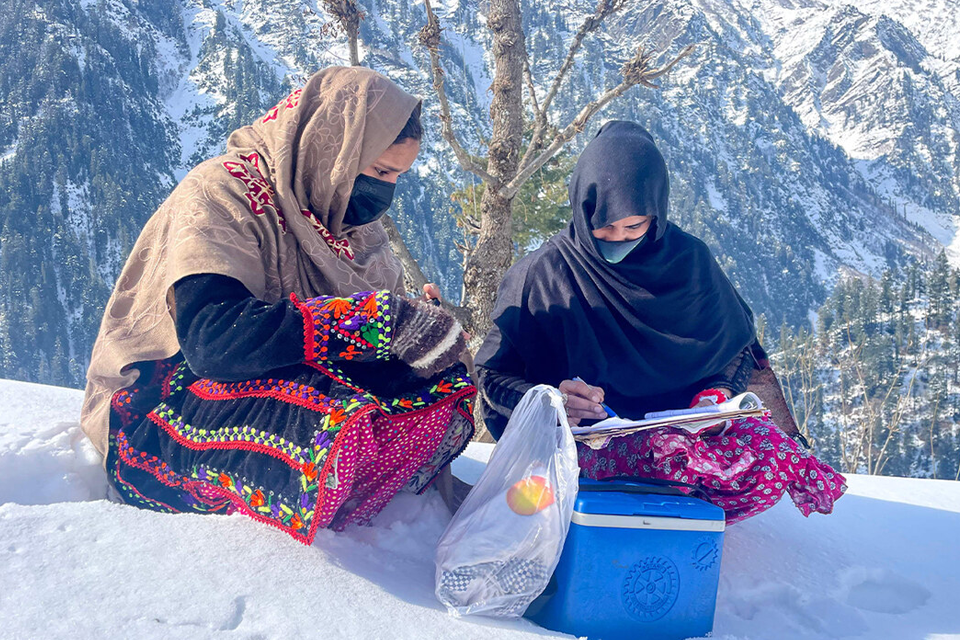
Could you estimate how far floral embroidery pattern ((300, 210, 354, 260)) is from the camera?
72.0 inches

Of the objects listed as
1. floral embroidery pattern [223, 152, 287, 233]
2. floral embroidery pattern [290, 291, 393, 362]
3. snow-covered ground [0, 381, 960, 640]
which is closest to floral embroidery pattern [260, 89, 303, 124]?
floral embroidery pattern [223, 152, 287, 233]

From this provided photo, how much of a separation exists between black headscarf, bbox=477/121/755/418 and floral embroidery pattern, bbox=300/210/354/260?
0.47 m

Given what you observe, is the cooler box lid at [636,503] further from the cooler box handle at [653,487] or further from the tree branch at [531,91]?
the tree branch at [531,91]

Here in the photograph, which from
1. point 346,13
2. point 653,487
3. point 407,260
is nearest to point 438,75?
point 346,13

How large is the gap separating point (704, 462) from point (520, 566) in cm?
53

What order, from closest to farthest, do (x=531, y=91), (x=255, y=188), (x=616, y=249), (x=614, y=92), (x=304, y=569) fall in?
(x=304, y=569), (x=255, y=188), (x=616, y=249), (x=614, y=92), (x=531, y=91)

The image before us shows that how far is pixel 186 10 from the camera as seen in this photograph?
4186 inches

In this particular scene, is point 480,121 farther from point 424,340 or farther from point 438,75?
point 424,340

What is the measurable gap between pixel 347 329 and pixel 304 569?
482mm

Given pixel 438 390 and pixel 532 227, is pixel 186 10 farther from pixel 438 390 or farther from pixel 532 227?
pixel 438 390

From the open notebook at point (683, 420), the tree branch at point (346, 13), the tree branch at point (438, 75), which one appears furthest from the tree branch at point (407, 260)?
the open notebook at point (683, 420)

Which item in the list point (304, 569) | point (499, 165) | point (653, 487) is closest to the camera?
point (304, 569)

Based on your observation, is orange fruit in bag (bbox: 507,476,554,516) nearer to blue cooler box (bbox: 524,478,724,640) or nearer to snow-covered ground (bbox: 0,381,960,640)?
blue cooler box (bbox: 524,478,724,640)

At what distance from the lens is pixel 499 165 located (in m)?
4.68
